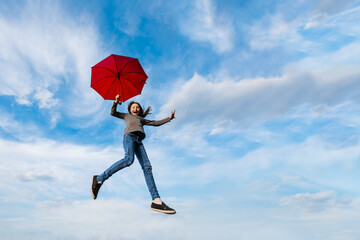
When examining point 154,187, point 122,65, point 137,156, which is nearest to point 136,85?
point 122,65

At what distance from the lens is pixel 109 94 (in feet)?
31.1

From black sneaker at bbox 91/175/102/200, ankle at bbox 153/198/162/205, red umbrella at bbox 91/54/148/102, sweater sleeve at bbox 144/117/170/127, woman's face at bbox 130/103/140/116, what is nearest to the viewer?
ankle at bbox 153/198/162/205

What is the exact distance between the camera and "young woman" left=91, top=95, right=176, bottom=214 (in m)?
8.57

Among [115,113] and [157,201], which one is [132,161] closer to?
[157,201]

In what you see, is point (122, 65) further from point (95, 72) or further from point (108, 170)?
point (108, 170)

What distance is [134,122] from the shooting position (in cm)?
907

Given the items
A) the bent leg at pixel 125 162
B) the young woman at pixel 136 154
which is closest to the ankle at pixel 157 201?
the young woman at pixel 136 154

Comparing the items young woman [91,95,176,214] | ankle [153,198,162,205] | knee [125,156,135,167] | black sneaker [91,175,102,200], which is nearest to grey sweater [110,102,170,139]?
young woman [91,95,176,214]

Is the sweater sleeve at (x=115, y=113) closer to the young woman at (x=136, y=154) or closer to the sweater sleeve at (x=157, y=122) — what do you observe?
the young woman at (x=136, y=154)

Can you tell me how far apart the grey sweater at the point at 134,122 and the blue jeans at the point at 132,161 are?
0.61 ft

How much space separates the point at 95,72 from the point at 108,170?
123 inches

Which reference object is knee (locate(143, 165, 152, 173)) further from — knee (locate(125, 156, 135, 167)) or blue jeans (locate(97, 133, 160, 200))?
knee (locate(125, 156, 135, 167))

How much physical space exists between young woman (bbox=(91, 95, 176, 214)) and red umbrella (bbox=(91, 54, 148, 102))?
0.48 metres

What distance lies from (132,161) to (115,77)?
107 inches
